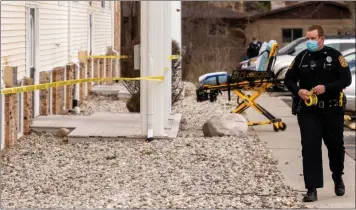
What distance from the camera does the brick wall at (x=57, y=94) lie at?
14844 millimetres

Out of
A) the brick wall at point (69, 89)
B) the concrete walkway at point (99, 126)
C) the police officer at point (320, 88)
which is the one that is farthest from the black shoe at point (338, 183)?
the brick wall at point (69, 89)

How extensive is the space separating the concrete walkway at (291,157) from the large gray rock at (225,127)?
0.41 metres

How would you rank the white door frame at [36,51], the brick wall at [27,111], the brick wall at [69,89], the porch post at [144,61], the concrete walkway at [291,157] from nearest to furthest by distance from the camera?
the concrete walkway at [291,157] < the porch post at [144,61] < the brick wall at [27,111] < the white door frame at [36,51] < the brick wall at [69,89]

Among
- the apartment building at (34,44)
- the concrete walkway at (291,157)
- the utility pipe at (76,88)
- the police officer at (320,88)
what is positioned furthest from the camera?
the utility pipe at (76,88)

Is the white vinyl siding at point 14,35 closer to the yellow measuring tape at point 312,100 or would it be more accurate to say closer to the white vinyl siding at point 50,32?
the white vinyl siding at point 50,32

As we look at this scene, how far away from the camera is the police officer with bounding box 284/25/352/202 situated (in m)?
4.09

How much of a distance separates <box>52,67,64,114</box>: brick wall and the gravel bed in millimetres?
2924

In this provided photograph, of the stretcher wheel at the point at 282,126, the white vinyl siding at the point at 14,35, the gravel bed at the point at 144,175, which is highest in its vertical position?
the white vinyl siding at the point at 14,35

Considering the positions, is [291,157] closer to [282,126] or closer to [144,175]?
[144,175]

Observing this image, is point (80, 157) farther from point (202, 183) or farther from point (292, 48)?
point (292, 48)

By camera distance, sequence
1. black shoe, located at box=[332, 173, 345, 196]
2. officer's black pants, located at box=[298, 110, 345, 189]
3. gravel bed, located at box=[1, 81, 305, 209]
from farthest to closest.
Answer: gravel bed, located at box=[1, 81, 305, 209] < black shoe, located at box=[332, 173, 345, 196] < officer's black pants, located at box=[298, 110, 345, 189]

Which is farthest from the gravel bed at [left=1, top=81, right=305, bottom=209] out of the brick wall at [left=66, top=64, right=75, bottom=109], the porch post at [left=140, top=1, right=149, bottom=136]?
the brick wall at [left=66, top=64, right=75, bottom=109]

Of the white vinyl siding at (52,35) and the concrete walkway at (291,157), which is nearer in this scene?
the concrete walkway at (291,157)

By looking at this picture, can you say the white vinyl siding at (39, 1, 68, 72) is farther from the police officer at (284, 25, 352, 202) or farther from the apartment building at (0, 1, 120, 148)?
the police officer at (284, 25, 352, 202)
